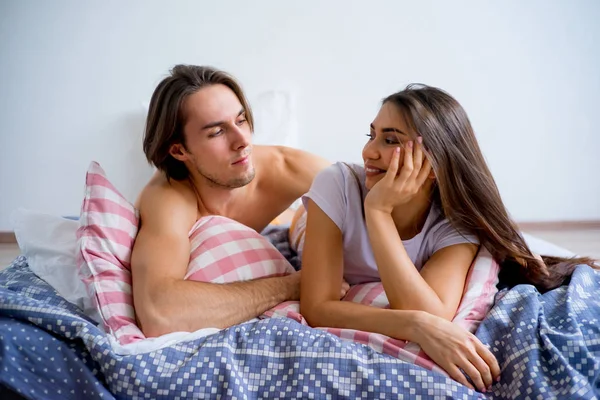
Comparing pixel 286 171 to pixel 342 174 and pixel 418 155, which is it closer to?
pixel 342 174

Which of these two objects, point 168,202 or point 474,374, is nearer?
point 474,374

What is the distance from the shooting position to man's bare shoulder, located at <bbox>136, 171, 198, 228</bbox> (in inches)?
61.2

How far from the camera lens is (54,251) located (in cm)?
159

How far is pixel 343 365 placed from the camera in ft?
3.60

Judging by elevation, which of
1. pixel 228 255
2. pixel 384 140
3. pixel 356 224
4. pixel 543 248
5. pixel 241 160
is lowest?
pixel 543 248

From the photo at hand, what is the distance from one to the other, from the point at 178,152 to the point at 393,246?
2.52ft

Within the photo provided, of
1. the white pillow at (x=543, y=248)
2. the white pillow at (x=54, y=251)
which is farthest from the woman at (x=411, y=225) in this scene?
the white pillow at (x=54, y=251)

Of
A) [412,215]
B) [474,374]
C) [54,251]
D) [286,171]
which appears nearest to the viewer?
[474,374]

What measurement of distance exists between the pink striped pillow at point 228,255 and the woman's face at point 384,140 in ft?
1.22

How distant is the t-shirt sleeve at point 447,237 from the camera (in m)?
1.40

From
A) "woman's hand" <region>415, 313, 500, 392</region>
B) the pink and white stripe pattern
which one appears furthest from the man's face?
"woman's hand" <region>415, 313, 500, 392</region>

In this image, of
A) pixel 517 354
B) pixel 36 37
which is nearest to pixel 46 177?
pixel 36 37

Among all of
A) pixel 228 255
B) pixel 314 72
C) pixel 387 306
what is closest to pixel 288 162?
pixel 228 255

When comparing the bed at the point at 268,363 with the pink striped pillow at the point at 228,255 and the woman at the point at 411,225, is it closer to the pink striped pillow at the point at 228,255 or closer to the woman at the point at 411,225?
the woman at the point at 411,225
